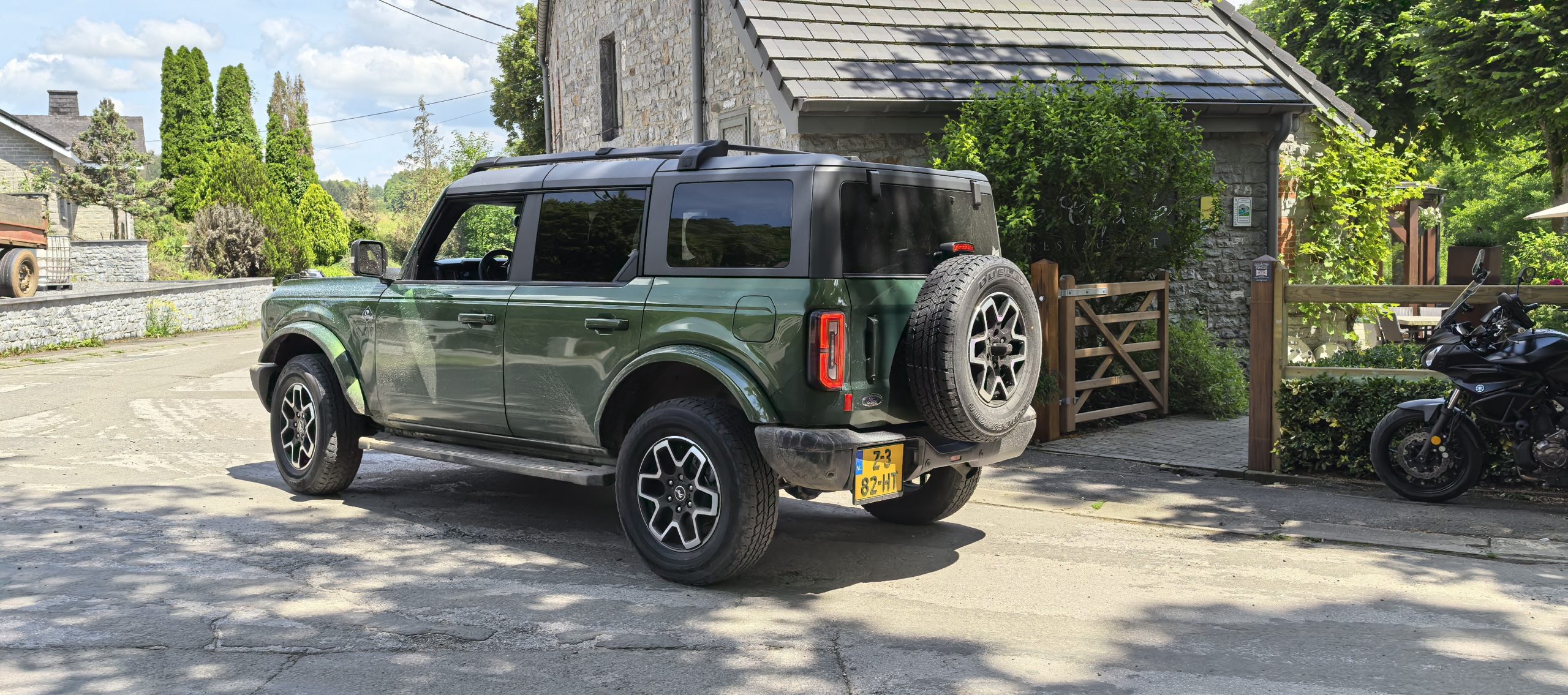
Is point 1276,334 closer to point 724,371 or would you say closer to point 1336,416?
point 1336,416

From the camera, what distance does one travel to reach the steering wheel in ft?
22.9

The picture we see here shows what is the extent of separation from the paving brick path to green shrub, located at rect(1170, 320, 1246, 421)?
0.69ft

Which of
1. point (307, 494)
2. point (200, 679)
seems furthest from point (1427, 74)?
point (200, 679)

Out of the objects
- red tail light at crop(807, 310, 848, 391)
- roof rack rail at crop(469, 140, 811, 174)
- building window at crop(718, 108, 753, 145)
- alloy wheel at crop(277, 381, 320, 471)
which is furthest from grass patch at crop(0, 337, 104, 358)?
red tail light at crop(807, 310, 848, 391)

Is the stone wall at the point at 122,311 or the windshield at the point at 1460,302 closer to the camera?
the windshield at the point at 1460,302

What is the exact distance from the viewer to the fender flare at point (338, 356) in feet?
23.6

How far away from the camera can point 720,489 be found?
210 inches

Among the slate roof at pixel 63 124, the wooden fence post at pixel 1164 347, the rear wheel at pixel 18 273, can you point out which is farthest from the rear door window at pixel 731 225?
the slate roof at pixel 63 124

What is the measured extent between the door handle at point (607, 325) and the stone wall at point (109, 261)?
25842 mm

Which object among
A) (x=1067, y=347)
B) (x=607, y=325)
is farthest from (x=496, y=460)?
(x=1067, y=347)

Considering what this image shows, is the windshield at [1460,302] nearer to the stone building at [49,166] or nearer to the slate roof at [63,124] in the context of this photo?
the stone building at [49,166]

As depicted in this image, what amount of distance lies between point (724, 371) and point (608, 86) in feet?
Answer: 52.9

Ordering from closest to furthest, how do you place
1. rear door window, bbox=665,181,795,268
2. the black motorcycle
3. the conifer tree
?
rear door window, bbox=665,181,795,268 < the black motorcycle < the conifer tree

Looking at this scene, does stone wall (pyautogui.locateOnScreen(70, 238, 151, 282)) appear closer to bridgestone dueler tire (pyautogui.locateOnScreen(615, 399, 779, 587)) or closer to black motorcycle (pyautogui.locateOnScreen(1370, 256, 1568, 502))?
bridgestone dueler tire (pyautogui.locateOnScreen(615, 399, 779, 587))
